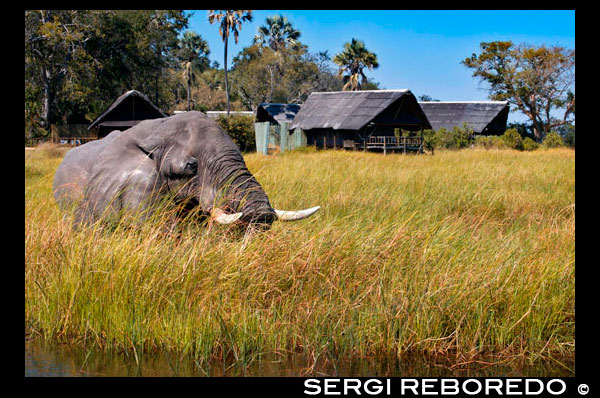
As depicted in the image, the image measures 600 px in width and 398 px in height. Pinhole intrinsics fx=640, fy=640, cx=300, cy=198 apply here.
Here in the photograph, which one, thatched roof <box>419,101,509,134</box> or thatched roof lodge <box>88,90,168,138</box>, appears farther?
thatched roof <box>419,101,509,134</box>

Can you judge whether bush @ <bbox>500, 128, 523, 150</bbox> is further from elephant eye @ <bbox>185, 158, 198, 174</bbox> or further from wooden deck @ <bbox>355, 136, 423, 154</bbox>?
elephant eye @ <bbox>185, 158, 198, 174</bbox>

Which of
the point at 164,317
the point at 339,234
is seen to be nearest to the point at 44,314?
the point at 164,317

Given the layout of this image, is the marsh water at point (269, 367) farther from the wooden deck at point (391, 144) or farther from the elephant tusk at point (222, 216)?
the wooden deck at point (391, 144)

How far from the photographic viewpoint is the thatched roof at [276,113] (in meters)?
34.6

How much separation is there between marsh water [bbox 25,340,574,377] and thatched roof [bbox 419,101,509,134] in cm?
3314

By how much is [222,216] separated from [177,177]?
2.51 ft

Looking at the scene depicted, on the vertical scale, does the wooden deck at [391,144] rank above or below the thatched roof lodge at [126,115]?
below

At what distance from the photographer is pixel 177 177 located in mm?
5805

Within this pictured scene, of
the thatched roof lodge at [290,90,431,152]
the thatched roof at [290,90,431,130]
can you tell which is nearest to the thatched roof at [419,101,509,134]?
the thatched roof lodge at [290,90,431,152]

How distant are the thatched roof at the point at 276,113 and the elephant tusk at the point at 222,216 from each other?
95.7ft

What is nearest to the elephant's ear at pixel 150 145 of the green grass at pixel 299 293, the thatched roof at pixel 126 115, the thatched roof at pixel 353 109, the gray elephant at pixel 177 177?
the gray elephant at pixel 177 177

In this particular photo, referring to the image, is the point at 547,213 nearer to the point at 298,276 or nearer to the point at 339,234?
the point at 339,234

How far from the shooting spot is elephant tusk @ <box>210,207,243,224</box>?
17.2 feet

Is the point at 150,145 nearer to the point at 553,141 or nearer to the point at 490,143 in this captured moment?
the point at 490,143
